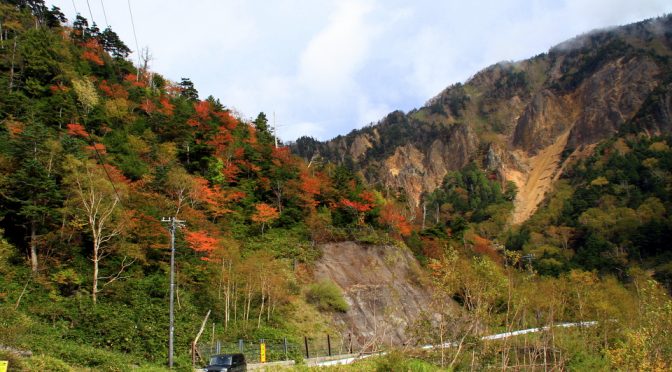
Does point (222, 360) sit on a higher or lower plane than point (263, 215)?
lower

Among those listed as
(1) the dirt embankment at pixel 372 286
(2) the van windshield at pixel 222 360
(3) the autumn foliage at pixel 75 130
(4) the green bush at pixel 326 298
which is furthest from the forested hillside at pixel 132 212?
(2) the van windshield at pixel 222 360

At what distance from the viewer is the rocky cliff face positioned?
4414 inches

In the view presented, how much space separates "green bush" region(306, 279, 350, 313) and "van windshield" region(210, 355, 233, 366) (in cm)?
1505

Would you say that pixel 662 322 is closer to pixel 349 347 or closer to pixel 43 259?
pixel 349 347

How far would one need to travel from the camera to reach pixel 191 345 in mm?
23281

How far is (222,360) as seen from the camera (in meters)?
18.7

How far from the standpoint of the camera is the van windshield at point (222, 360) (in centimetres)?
1858

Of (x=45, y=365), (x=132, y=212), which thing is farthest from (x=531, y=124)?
(x=45, y=365)

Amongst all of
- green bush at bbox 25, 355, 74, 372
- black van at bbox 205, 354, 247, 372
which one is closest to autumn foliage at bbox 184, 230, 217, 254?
black van at bbox 205, 354, 247, 372

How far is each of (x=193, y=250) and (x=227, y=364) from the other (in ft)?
41.1

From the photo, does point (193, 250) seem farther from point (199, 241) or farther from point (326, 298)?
point (326, 298)

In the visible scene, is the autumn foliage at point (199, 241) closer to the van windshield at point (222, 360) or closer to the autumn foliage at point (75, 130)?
the van windshield at point (222, 360)

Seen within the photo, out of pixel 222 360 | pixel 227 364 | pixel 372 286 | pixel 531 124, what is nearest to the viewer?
pixel 227 364

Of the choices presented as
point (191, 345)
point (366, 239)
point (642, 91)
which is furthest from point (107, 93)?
point (642, 91)
